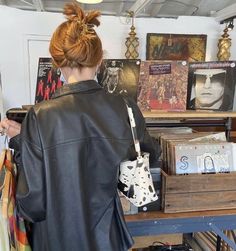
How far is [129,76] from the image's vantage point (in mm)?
1725

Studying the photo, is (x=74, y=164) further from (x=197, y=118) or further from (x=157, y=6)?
(x=157, y=6)

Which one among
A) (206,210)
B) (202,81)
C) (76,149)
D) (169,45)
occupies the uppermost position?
(169,45)

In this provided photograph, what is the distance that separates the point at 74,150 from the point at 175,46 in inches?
111

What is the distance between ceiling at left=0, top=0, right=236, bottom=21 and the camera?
3.29 metres

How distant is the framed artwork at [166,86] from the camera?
164 cm

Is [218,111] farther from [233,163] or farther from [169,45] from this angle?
[169,45]

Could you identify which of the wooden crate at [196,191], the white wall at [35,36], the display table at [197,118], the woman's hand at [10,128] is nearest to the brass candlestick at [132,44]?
the white wall at [35,36]

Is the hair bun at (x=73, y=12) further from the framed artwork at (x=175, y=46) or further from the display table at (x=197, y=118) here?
the framed artwork at (x=175, y=46)

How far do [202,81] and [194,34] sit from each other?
1995 mm

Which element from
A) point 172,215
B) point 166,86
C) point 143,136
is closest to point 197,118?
point 166,86

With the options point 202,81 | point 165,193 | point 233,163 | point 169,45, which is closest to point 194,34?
point 169,45

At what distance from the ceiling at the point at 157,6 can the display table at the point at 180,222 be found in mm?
2408

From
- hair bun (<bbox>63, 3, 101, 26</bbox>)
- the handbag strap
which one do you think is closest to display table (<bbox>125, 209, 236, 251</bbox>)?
the handbag strap

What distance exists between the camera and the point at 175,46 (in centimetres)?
339
